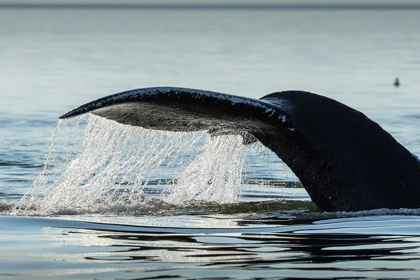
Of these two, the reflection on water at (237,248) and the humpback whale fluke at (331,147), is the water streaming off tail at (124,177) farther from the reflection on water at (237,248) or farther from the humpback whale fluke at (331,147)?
the reflection on water at (237,248)

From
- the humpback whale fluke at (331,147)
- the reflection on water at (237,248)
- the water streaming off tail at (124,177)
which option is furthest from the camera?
the water streaming off tail at (124,177)

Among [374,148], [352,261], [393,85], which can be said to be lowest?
[352,261]

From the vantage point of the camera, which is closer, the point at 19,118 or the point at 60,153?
the point at 60,153

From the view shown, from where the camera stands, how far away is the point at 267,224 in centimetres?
782

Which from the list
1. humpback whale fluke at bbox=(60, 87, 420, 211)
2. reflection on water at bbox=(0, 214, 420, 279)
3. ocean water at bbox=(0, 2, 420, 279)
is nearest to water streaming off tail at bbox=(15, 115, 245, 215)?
ocean water at bbox=(0, 2, 420, 279)

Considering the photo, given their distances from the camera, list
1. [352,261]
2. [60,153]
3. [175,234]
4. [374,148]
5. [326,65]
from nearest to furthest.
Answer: [352,261]
[175,234]
[374,148]
[60,153]
[326,65]

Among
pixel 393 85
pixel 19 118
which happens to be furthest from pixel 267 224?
pixel 393 85

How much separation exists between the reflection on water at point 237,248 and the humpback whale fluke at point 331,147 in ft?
0.59

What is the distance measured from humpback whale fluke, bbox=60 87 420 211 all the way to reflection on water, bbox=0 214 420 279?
0.59ft

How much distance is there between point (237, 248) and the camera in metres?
6.55

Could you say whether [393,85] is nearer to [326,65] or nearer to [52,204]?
[326,65]

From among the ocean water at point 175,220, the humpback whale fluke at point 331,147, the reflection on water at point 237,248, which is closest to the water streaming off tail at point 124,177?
the ocean water at point 175,220

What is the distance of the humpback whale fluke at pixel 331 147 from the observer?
24.8 ft

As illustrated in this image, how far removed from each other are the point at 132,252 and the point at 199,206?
270cm
